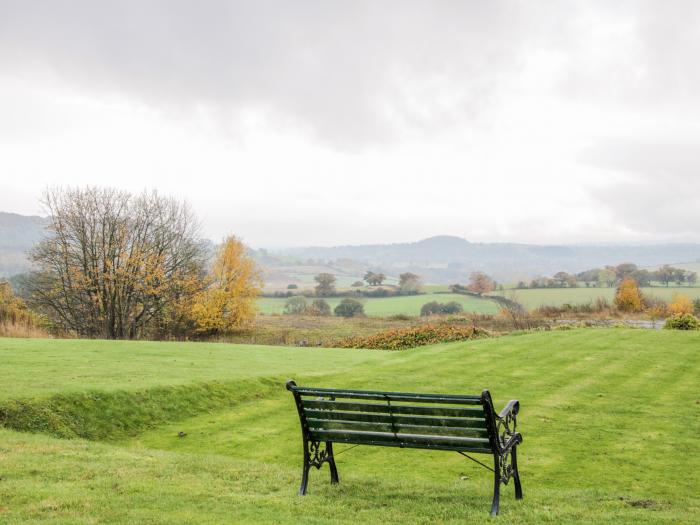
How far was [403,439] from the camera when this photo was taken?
24.8 ft


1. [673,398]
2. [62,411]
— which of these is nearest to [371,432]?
[62,411]

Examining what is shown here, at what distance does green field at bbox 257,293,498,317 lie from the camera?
230 ft

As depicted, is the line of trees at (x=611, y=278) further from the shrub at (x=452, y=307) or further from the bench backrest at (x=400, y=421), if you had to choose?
the bench backrest at (x=400, y=421)

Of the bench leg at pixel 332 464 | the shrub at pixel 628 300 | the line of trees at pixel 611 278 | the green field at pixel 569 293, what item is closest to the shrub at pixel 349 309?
the green field at pixel 569 293

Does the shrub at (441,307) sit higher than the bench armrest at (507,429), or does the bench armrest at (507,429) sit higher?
the bench armrest at (507,429)

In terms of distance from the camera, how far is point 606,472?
32.2 feet

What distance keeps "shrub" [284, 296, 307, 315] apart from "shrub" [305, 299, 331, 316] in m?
0.80

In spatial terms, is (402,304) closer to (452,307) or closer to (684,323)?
(452,307)

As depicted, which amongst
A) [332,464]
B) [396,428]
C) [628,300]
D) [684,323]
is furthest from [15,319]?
[628,300]

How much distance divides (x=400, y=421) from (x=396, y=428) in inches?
4.5

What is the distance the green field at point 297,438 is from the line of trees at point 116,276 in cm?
2006

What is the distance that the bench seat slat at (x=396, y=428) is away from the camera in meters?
7.17

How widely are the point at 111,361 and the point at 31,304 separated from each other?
27.4 m

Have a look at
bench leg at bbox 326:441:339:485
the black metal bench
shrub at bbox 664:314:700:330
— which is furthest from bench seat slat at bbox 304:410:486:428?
shrub at bbox 664:314:700:330
